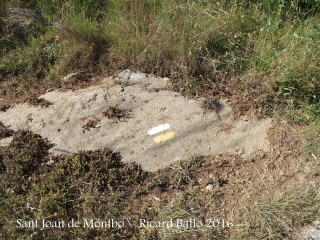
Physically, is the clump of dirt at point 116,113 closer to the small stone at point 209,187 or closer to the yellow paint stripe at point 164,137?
the yellow paint stripe at point 164,137

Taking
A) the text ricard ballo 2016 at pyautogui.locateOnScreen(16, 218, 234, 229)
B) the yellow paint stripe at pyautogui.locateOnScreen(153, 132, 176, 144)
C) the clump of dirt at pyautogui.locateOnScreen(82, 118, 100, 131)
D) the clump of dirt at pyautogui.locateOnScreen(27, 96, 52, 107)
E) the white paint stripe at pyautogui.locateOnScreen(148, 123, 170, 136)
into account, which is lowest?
Result: the text ricard ballo 2016 at pyautogui.locateOnScreen(16, 218, 234, 229)

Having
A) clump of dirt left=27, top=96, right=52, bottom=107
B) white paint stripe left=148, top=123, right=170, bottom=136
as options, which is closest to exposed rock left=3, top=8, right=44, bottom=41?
clump of dirt left=27, top=96, right=52, bottom=107

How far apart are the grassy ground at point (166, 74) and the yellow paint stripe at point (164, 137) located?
34cm

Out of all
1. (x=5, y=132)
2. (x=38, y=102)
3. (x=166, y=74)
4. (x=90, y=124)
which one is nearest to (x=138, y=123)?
(x=90, y=124)

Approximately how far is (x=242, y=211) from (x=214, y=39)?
79.7 inches

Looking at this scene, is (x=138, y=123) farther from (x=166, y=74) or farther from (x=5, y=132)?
(x=5, y=132)

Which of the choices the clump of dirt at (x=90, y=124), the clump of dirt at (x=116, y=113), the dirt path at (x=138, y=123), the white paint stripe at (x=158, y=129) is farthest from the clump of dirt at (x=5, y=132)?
the white paint stripe at (x=158, y=129)

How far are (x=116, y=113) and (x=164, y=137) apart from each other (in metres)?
0.56

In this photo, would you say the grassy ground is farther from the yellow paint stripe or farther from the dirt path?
the yellow paint stripe

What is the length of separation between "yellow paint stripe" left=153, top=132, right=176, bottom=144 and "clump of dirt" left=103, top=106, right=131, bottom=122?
0.41 m

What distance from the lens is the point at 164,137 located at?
3.55m

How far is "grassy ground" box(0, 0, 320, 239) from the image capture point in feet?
9.70

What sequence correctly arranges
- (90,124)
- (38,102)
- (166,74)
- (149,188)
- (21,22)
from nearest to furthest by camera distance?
(149,188)
(90,124)
(38,102)
(166,74)
(21,22)

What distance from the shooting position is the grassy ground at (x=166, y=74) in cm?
296
